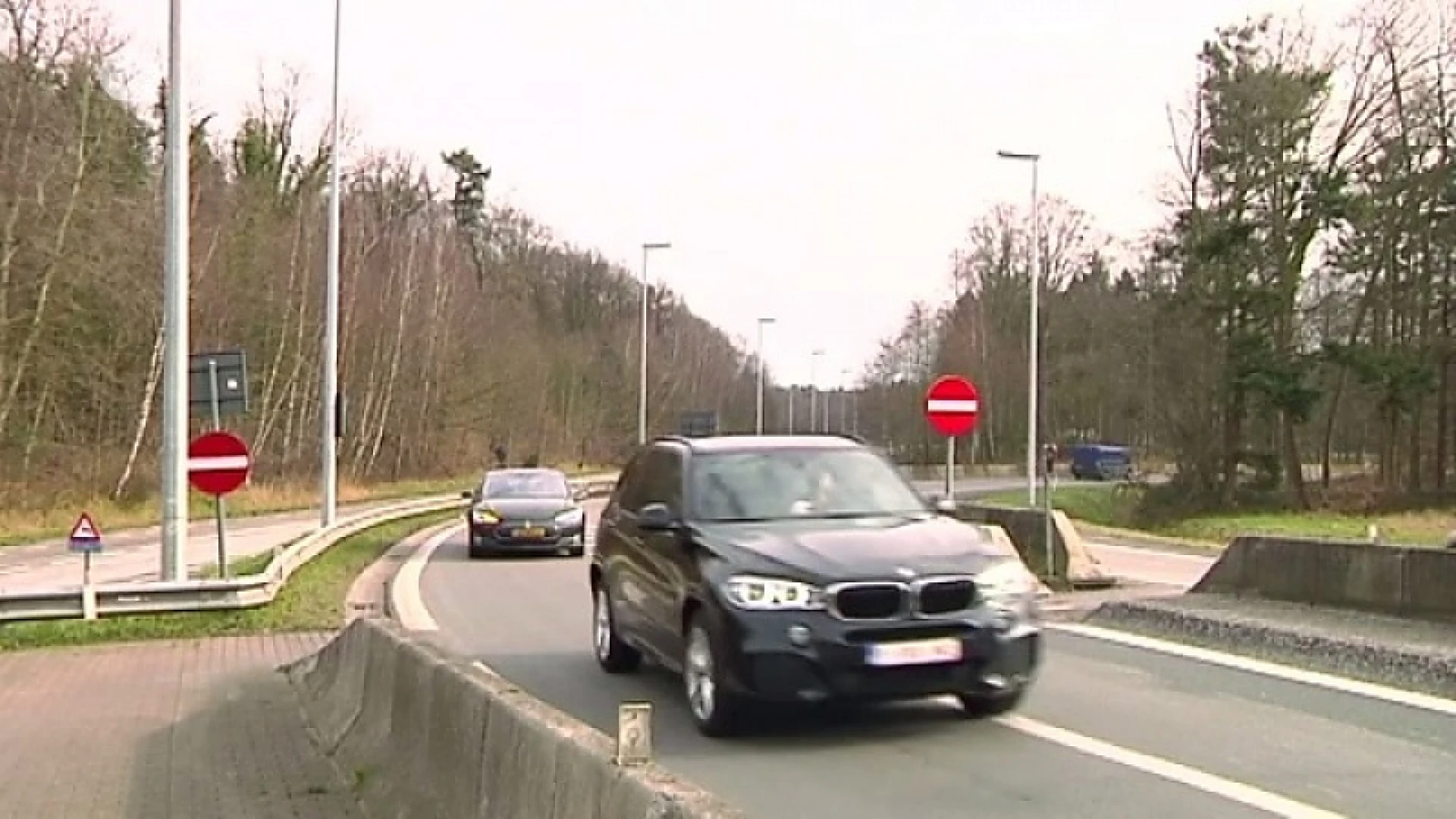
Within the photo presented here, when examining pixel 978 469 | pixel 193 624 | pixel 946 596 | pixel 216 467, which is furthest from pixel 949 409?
pixel 978 469

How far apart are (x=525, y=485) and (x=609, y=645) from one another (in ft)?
52.1

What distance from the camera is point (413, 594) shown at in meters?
19.8

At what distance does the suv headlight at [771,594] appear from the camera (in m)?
8.41

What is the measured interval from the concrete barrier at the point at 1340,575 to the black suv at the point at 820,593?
4472 mm

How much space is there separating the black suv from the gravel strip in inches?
116

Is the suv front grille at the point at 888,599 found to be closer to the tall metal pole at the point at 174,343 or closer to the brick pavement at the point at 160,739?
the brick pavement at the point at 160,739

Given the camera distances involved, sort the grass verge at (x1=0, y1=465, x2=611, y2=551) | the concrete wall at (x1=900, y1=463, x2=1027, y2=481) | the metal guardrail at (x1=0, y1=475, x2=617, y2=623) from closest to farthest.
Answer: the metal guardrail at (x1=0, y1=475, x2=617, y2=623), the grass verge at (x1=0, y1=465, x2=611, y2=551), the concrete wall at (x1=900, y1=463, x2=1027, y2=481)

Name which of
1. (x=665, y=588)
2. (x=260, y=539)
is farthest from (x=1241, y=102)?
(x=665, y=588)

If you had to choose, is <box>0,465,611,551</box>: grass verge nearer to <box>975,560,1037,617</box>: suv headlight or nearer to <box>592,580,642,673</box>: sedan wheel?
<box>592,580,642,673</box>: sedan wheel

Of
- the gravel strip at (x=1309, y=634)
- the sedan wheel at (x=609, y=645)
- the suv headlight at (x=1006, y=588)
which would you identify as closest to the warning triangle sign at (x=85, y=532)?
the sedan wheel at (x=609, y=645)

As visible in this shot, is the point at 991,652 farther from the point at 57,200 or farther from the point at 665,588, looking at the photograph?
the point at 57,200

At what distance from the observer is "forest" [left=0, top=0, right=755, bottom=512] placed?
3538cm

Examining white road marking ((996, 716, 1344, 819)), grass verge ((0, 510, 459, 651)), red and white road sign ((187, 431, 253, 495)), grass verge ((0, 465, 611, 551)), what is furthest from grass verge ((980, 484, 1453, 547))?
white road marking ((996, 716, 1344, 819))

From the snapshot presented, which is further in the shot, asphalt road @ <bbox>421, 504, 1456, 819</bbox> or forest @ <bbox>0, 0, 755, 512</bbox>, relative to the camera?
forest @ <bbox>0, 0, 755, 512</bbox>
